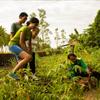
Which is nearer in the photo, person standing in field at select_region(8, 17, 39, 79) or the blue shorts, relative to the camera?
person standing in field at select_region(8, 17, 39, 79)

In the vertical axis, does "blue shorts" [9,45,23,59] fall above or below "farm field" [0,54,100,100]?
above

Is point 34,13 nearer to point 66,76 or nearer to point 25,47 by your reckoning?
point 25,47

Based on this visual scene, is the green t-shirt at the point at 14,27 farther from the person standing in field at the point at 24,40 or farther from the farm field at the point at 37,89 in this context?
the farm field at the point at 37,89

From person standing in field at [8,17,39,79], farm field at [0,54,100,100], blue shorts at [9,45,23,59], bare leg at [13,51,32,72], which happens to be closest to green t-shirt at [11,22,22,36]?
person standing in field at [8,17,39,79]

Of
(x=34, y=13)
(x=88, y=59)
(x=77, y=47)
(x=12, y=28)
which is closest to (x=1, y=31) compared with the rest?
(x=34, y=13)

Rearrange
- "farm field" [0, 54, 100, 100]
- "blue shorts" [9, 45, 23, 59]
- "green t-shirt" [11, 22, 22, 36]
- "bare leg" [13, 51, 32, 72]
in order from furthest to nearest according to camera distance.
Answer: "green t-shirt" [11, 22, 22, 36]
"blue shorts" [9, 45, 23, 59]
"bare leg" [13, 51, 32, 72]
"farm field" [0, 54, 100, 100]

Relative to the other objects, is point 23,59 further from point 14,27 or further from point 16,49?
point 14,27

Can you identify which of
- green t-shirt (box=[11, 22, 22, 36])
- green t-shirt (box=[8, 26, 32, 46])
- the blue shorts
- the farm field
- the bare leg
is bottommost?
the farm field

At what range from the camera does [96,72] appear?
1260cm

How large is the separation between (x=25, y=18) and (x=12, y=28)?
0.38 metres

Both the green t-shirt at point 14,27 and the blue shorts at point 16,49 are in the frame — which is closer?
the blue shorts at point 16,49

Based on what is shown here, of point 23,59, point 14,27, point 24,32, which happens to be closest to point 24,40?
point 24,32

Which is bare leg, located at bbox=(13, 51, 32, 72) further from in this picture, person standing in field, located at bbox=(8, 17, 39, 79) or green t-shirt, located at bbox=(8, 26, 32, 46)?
green t-shirt, located at bbox=(8, 26, 32, 46)

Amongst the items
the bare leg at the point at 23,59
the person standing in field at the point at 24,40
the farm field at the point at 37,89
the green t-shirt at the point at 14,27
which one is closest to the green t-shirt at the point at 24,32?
the person standing in field at the point at 24,40
